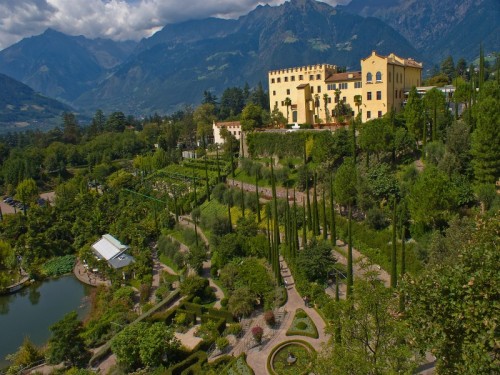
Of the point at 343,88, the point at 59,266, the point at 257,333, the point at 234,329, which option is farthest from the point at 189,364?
the point at 343,88

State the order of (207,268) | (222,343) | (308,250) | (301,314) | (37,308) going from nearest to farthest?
(222,343) < (301,314) < (308,250) < (37,308) < (207,268)

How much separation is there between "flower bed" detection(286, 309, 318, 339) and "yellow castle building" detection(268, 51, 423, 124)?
30657mm

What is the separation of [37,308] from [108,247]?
8.66m

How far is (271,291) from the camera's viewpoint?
2839cm

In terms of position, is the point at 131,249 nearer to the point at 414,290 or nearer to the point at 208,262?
the point at 208,262

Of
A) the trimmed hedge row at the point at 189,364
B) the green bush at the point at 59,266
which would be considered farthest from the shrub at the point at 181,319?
the green bush at the point at 59,266

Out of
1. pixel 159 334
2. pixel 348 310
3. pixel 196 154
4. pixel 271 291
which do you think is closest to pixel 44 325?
pixel 159 334

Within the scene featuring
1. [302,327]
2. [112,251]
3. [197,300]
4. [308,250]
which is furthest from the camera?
[112,251]

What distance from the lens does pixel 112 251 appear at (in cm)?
4153

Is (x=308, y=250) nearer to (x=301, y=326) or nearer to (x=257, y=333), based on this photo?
(x=301, y=326)

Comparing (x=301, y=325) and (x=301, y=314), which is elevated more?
(x=301, y=314)

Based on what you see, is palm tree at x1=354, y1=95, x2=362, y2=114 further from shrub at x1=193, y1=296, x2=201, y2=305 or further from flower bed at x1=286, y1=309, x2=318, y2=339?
flower bed at x1=286, y1=309, x2=318, y2=339

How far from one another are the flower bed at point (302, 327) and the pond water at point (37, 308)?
58.4 ft

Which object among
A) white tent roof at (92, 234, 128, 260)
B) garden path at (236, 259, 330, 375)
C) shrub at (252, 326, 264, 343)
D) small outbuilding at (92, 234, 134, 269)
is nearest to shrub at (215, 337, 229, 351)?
garden path at (236, 259, 330, 375)
